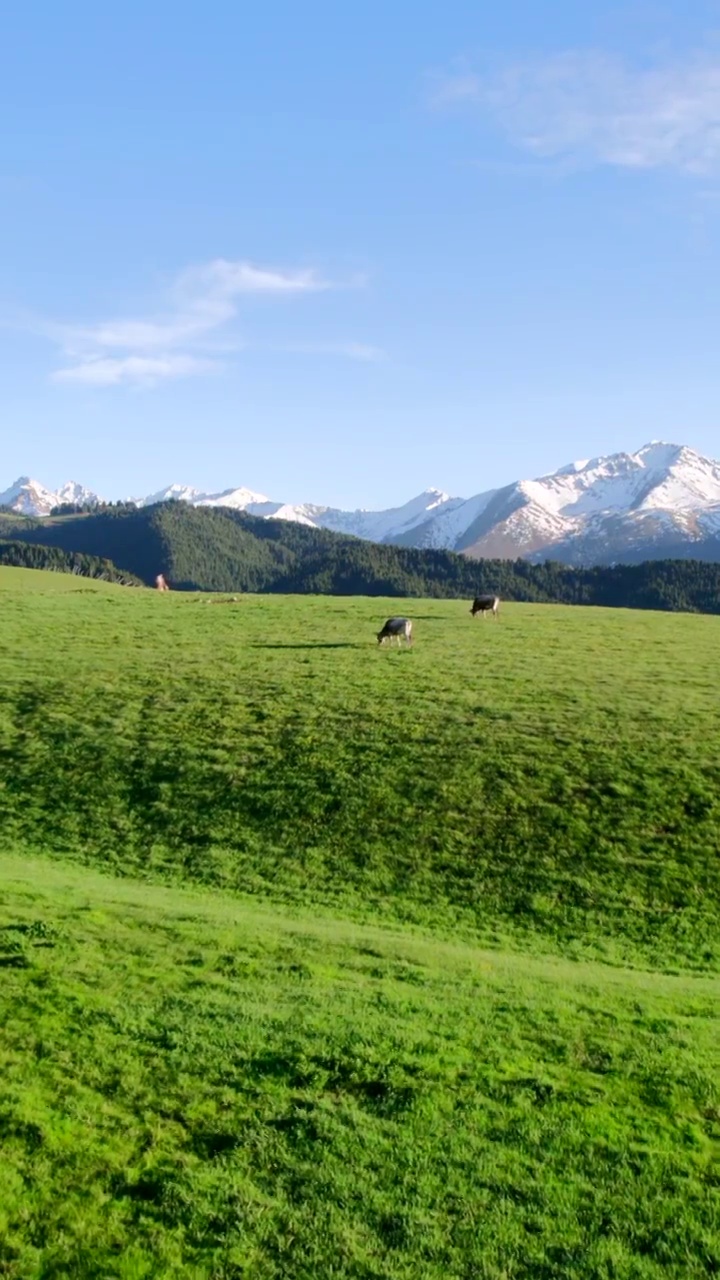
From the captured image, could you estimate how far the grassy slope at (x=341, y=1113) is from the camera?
10586mm

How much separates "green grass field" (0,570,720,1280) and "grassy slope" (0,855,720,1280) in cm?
5

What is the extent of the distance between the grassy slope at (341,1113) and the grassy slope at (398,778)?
4904 millimetres

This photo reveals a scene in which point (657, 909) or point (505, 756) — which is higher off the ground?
point (505, 756)

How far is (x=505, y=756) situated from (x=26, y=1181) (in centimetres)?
2445

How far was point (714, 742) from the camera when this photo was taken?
114 feet

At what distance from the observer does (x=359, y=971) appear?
19484 mm

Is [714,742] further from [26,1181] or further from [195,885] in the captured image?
[26,1181]

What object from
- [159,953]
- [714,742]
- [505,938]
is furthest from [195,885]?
[714,742]

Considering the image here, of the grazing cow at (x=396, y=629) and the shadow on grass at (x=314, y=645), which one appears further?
the grazing cow at (x=396, y=629)

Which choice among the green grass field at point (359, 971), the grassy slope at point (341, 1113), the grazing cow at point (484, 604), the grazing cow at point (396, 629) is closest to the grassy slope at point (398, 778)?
the green grass field at point (359, 971)

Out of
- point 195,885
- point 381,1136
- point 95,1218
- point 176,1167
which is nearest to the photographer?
point 95,1218

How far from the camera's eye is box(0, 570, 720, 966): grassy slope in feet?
84.3

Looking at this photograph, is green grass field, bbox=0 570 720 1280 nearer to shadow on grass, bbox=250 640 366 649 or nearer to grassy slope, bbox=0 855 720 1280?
grassy slope, bbox=0 855 720 1280

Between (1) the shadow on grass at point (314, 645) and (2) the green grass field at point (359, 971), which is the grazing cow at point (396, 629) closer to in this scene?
(1) the shadow on grass at point (314, 645)
